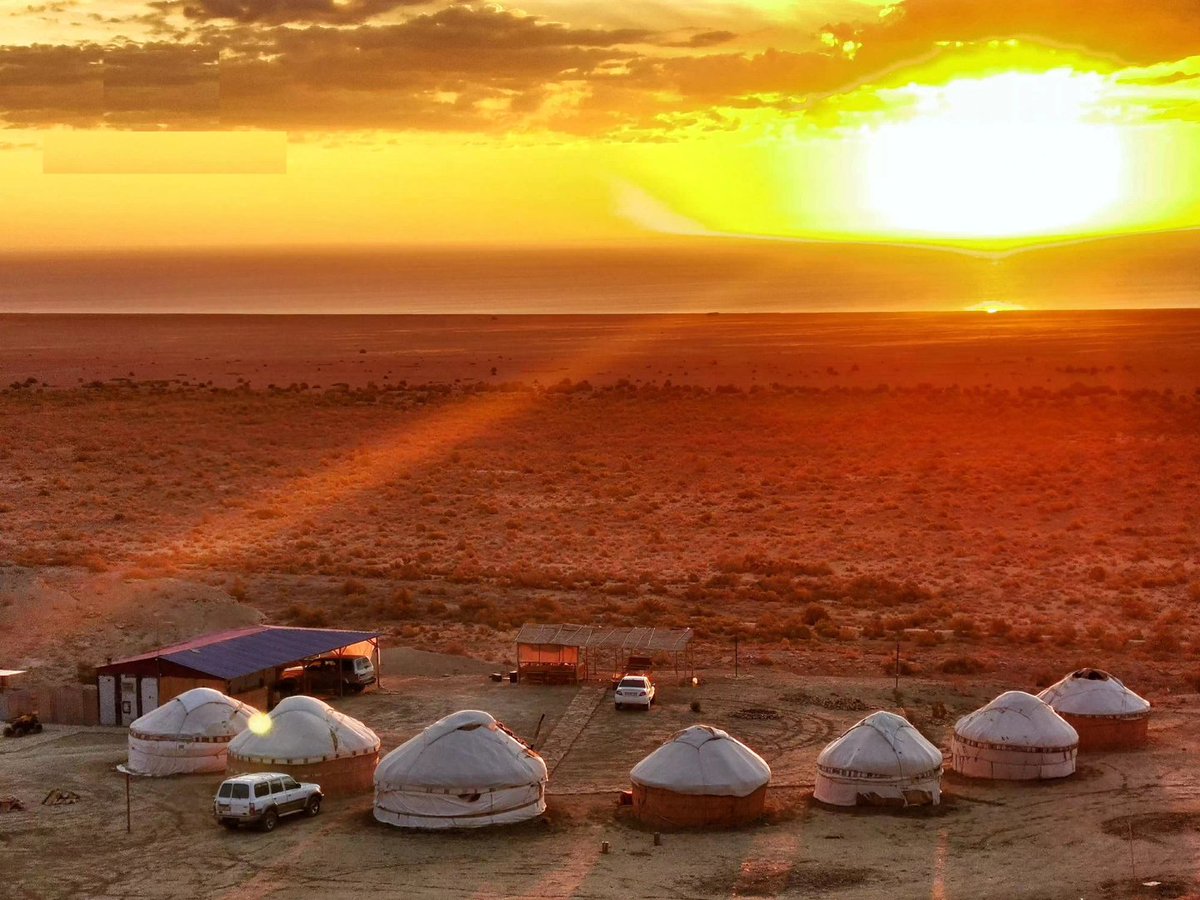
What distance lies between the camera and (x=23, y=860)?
28359 mm

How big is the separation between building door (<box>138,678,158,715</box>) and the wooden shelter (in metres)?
8.76

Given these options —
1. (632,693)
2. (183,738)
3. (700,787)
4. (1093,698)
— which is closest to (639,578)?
(632,693)

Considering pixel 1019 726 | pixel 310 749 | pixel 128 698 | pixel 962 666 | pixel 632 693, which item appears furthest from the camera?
pixel 962 666

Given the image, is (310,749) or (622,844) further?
(310,749)

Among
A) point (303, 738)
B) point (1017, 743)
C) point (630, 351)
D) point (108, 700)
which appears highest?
point (630, 351)

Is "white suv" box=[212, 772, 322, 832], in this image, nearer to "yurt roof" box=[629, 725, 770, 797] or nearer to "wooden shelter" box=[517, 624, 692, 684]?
"yurt roof" box=[629, 725, 770, 797]

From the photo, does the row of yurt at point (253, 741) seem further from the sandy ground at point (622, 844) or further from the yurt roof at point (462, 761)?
the yurt roof at point (462, 761)

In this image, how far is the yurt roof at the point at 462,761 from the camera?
99.4 feet

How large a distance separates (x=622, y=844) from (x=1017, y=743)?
8671mm

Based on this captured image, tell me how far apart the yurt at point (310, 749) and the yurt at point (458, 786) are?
157 cm

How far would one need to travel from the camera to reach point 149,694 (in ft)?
124

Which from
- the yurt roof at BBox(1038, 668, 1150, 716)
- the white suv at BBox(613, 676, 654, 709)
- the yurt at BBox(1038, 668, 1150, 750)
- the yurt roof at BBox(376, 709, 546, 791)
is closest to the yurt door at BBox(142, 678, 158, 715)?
the yurt roof at BBox(376, 709, 546, 791)

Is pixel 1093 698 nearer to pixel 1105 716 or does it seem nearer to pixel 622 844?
pixel 1105 716

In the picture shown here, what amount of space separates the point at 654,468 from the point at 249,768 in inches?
1782
